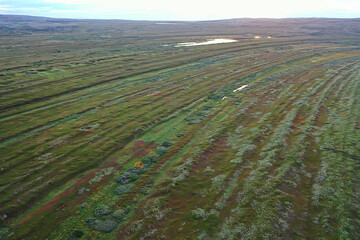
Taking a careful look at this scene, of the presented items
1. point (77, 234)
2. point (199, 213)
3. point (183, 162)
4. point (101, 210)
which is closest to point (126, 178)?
point (101, 210)

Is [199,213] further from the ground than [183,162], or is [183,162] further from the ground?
[183,162]

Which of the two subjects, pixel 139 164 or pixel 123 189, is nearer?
pixel 123 189

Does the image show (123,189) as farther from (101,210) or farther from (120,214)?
(120,214)

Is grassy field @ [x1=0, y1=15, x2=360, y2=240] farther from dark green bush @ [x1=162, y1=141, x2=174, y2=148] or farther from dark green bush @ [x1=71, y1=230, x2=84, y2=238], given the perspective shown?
dark green bush @ [x1=162, y1=141, x2=174, y2=148]

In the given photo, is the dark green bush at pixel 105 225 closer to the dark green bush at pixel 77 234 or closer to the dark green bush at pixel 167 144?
the dark green bush at pixel 77 234

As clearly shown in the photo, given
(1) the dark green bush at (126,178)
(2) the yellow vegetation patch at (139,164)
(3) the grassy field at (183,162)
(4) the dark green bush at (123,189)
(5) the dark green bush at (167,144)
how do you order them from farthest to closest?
(5) the dark green bush at (167,144) < (2) the yellow vegetation patch at (139,164) < (1) the dark green bush at (126,178) < (4) the dark green bush at (123,189) < (3) the grassy field at (183,162)

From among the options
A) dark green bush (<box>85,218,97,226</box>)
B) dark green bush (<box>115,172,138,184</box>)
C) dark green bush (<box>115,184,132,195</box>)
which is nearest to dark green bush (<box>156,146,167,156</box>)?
dark green bush (<box>115,172,138,184</box>)

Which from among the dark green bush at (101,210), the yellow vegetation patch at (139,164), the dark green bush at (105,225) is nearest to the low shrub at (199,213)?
the dark green bush at (105,225)

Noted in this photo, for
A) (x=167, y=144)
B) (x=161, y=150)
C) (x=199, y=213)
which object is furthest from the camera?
(x=167, y=144)

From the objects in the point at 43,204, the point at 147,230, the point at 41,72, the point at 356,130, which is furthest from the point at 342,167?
the point at 41,72
